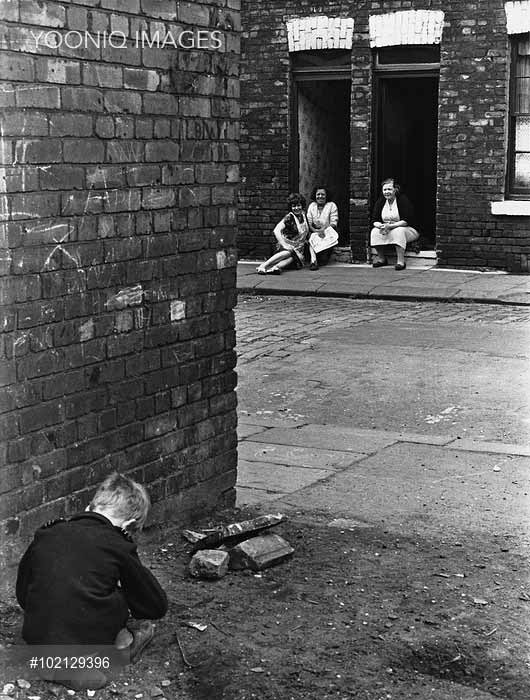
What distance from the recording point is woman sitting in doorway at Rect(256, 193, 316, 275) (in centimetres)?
1766

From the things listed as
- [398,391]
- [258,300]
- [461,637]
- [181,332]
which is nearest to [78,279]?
[181,332]

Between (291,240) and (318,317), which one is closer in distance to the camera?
(318,317)

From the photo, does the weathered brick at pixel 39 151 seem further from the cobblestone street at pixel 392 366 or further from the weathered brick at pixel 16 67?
the cobblestone street at pixel 392 366

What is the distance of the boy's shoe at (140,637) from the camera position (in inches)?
174

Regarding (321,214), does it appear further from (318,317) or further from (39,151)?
(39,151)

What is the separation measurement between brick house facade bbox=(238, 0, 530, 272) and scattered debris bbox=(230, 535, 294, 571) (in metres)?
Result: 12.1

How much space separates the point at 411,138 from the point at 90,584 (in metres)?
15.6

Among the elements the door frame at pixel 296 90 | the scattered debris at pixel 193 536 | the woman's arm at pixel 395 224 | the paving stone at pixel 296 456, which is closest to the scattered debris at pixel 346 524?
the scattered debris at pixel 193 536

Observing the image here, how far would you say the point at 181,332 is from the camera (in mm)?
5816

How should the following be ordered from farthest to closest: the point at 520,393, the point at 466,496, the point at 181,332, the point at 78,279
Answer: the point at 520,393 → the point at 466,496 → the point at 181,332 → the point at 78,279

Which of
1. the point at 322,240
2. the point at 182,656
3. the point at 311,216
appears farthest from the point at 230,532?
the point at 311,216

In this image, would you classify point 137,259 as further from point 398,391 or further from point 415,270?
point 415,270

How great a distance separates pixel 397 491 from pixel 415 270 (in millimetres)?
11128

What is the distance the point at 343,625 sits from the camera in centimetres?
481
